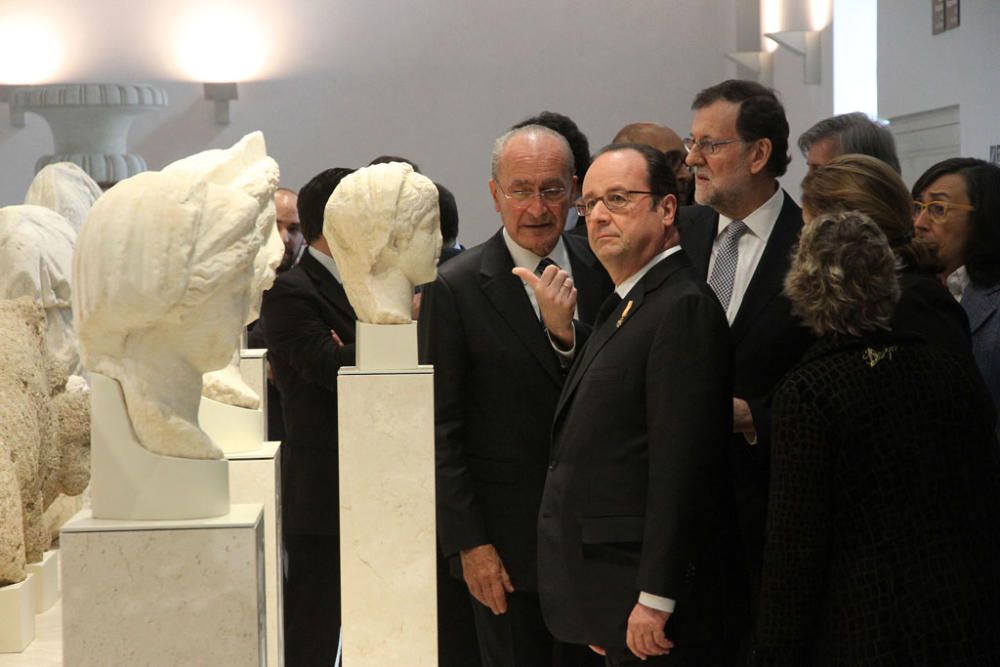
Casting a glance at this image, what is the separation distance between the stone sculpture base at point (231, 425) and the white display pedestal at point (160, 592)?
0.99 m

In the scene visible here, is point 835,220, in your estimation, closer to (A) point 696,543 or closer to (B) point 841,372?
(B) point 841,372

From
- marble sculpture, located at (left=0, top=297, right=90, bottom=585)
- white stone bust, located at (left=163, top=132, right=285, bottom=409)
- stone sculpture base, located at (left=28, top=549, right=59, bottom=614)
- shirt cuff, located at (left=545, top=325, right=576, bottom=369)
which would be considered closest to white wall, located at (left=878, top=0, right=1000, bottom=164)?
shirt cuff, located at (left=545, top=325, right=576, bottom=369)

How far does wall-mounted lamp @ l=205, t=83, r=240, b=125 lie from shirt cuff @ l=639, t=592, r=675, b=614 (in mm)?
8635

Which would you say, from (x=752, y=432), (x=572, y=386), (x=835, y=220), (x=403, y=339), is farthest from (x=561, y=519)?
(x=403, y=339)

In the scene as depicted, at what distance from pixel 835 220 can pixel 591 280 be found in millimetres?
1194

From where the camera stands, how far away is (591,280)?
3867 mm

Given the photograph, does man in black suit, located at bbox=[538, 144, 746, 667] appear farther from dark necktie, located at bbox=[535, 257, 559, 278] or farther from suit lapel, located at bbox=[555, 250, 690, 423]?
dark necktie, located at bbox=[535, 257, 559, 278]

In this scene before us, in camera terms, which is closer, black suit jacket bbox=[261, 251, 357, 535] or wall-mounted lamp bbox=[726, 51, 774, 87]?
black suit jacket bbox=[261, 251, 357, 535]

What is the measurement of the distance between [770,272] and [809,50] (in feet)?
19.3

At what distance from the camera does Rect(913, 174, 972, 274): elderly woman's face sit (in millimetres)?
3930

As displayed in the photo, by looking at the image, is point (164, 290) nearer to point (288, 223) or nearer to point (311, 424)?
point (311, 424)

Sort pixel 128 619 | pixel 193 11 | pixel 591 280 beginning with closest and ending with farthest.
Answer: pixel 128 619 → pixel 591 280 → pixel 193 11

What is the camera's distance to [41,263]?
4949 millimetres

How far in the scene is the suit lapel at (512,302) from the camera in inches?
140
